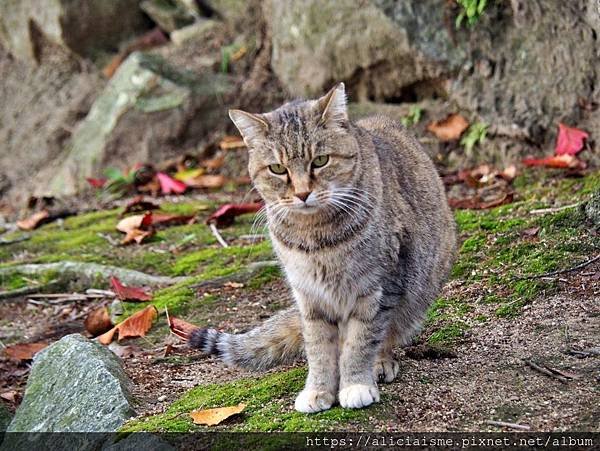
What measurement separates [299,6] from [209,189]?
1699mm

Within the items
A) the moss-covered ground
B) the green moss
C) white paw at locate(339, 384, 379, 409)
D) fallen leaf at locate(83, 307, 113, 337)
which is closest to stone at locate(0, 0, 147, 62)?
the moss-covered ground

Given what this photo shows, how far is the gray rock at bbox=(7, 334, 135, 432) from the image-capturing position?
3.56 meters

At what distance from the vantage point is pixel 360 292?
3.53 meters

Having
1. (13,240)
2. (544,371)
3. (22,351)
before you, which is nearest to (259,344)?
(544,371)

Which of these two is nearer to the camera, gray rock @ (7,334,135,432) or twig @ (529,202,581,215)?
gray rock @ (7,334,135,432)

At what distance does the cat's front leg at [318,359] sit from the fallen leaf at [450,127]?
3.11 metres

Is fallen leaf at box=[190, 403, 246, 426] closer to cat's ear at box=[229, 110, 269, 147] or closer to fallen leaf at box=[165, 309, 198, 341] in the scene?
fallen leaf at box=[165, 309, 198, 341]

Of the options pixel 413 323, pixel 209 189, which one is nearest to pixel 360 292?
pixel 413 323

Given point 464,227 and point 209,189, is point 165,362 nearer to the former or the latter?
point 464,227

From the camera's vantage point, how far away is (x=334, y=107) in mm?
3713

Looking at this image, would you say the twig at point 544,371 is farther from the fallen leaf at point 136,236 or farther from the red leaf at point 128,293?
the fallen leaf at point 136,236

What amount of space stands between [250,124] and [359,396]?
1.26 m

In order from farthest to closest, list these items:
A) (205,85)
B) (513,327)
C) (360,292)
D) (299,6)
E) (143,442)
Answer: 1. (205,85)
2. (299,6)
3. (513,327)
4. (360,292)
5. (143,442)

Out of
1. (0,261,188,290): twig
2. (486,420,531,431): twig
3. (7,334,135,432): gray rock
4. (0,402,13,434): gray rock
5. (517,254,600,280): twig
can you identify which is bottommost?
(0,402,13,434): gray rock
